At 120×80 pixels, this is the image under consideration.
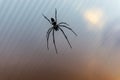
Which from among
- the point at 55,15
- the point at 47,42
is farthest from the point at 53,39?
the point at 55,15

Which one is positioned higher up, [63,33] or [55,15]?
[55,15]

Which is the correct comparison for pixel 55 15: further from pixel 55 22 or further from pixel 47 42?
pixel 47 42

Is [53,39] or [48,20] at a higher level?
[48,20]

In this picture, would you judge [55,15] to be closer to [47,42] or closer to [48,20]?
[48,20]

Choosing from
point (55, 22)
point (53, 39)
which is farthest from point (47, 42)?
point (55, 22)

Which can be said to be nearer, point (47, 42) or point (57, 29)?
point (47, 42)

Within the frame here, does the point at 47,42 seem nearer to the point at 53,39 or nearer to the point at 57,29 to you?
the point at 53,39
